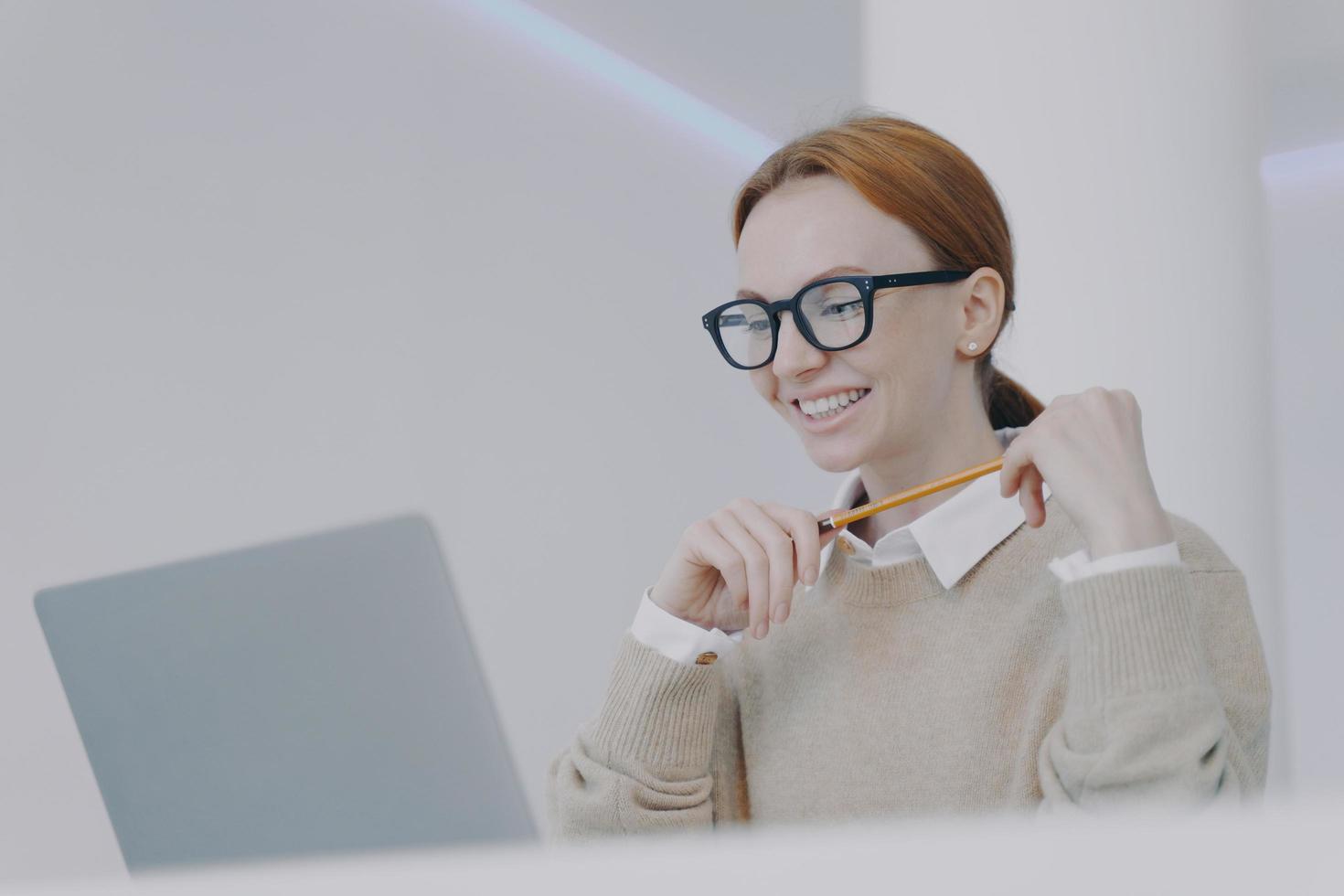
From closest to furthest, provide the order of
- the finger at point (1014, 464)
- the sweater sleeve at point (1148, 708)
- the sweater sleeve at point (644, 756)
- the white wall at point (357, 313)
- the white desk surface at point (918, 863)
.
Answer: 1. the white desk surface at point (918, 863)
2. the sweater sleeve at point (1148, 708)
3. the finger at point (1014, 464)
4. the sweater sleeve at point (644, 756)
5. the white wall at point (357, 313)

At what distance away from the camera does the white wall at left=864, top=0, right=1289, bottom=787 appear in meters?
1.99

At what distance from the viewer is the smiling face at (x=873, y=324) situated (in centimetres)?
122

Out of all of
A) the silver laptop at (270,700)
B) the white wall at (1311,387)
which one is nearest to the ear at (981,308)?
the silver laptop at (270,700)

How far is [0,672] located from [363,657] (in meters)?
1.79

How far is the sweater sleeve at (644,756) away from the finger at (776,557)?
0.13m

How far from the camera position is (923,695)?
3.87ft

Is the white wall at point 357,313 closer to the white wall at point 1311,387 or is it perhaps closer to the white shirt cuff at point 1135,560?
the white wall at point 1311,387

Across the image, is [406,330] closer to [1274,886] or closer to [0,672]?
[0,672]

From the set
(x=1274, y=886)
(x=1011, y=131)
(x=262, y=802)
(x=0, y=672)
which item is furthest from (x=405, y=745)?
(x=0, y=672)

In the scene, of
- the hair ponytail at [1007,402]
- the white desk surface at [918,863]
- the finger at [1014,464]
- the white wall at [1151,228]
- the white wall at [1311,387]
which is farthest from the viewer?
the white wall at [1311,387]

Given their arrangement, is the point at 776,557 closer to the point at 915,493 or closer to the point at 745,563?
the point at 745,563

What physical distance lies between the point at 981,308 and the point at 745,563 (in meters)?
0.39

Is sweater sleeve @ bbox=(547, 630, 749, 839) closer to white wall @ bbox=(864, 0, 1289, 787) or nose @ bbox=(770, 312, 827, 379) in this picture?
nose @ bbox=(770, 312, 827, 379)

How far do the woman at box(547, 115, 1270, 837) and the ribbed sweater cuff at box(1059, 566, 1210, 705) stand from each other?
19 mm
